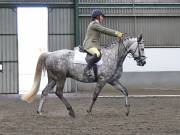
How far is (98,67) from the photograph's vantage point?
14836mm

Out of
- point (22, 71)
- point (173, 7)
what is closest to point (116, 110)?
point (22, 71)

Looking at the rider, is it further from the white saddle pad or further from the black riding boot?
the white saddle pad

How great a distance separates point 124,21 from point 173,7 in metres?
2.32

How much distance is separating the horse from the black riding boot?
4.1 inches

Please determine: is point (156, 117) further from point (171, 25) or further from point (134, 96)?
point (171, 25)

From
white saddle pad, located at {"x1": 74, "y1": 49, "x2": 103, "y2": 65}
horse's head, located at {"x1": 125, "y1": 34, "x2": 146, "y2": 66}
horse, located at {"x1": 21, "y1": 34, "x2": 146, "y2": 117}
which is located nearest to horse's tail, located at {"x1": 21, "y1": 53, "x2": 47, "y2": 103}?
horse, located at {"x1": 21, "y1": 34, "x2": 146, "y2": 117}

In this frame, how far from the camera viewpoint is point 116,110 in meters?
16.5

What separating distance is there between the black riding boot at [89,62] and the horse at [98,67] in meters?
0.11

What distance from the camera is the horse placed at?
14877 millimetres

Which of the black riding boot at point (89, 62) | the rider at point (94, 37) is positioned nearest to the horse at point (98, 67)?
the black riding boot at point (89, 62)

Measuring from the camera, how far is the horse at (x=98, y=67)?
14.9 meters

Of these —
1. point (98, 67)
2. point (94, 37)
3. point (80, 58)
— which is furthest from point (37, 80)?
point (94, 37)

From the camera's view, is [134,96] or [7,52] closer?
[134,96]

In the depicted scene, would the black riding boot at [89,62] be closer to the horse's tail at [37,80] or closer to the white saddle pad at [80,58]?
the white saddle pad at [80,58]
